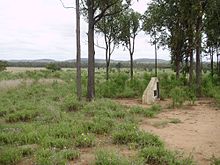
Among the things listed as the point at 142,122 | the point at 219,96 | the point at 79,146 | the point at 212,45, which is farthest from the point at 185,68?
the point at 79,146

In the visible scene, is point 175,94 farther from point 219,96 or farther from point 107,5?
point 107,5

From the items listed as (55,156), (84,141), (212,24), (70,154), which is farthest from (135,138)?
(212,24)

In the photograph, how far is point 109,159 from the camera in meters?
6.29

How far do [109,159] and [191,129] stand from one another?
4.42 meters

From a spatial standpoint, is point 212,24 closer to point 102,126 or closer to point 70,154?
point 102,126

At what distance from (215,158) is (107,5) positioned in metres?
11.2

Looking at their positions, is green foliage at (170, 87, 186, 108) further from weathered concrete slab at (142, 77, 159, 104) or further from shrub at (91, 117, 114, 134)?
shrub at (91, 117, 114, 134)

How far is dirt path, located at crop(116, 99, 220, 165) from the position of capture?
769 cm

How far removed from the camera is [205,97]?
1900 cm

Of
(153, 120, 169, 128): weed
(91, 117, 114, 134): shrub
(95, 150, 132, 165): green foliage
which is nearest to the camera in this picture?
(95, 150, 132, 165): green foliage

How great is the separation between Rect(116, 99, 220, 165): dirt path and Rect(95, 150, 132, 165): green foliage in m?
1.52

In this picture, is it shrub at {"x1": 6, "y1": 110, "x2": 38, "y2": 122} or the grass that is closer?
the grass

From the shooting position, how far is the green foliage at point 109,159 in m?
6.19

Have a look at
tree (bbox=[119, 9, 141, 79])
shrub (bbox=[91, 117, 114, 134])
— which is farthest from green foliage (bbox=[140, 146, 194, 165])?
tree (bbox=[119, 9, 141, 79])
